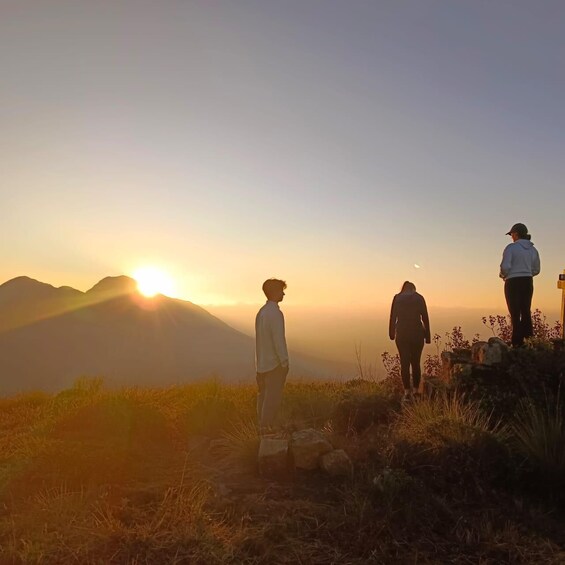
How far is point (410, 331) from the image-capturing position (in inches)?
342

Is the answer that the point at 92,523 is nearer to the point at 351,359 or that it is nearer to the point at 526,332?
the point at 526,332

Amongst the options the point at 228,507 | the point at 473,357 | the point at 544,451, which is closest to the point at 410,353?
the point at 473,357

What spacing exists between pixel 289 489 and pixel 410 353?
397cm

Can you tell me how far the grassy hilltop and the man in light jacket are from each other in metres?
0.42

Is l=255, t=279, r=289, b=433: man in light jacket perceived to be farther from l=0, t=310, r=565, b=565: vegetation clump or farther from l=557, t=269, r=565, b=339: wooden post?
l=557, t=269, r=565, b=339: wooden post

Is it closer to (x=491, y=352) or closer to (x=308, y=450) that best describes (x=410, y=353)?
(x=491, y=352)

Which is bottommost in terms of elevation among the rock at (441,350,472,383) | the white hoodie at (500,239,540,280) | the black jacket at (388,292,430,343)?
the rock at (441,350,472,383)

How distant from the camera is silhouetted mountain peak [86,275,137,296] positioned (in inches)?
5965

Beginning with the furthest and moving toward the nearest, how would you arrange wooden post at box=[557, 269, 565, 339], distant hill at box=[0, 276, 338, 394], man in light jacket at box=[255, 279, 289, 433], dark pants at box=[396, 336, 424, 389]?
distant hill at box=[0, 276, 338, 394], wooden post at box=[557, 269, 565, 339], dark pants at box=[396, 336, 424, 389], man in light jacket at box=[255, 279, 289, 433]

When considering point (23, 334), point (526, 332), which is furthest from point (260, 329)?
point (23, 334)

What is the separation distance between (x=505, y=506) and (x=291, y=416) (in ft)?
13.3

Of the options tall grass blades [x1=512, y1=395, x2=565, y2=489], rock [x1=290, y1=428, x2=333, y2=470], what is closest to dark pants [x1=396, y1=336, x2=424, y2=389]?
tall grass blades [x1=512, y1=395, x2=565, y2=489]

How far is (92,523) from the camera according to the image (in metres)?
4.40

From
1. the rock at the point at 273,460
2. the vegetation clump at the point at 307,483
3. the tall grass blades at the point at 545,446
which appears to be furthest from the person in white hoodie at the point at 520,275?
the rock at the point at 273,460
